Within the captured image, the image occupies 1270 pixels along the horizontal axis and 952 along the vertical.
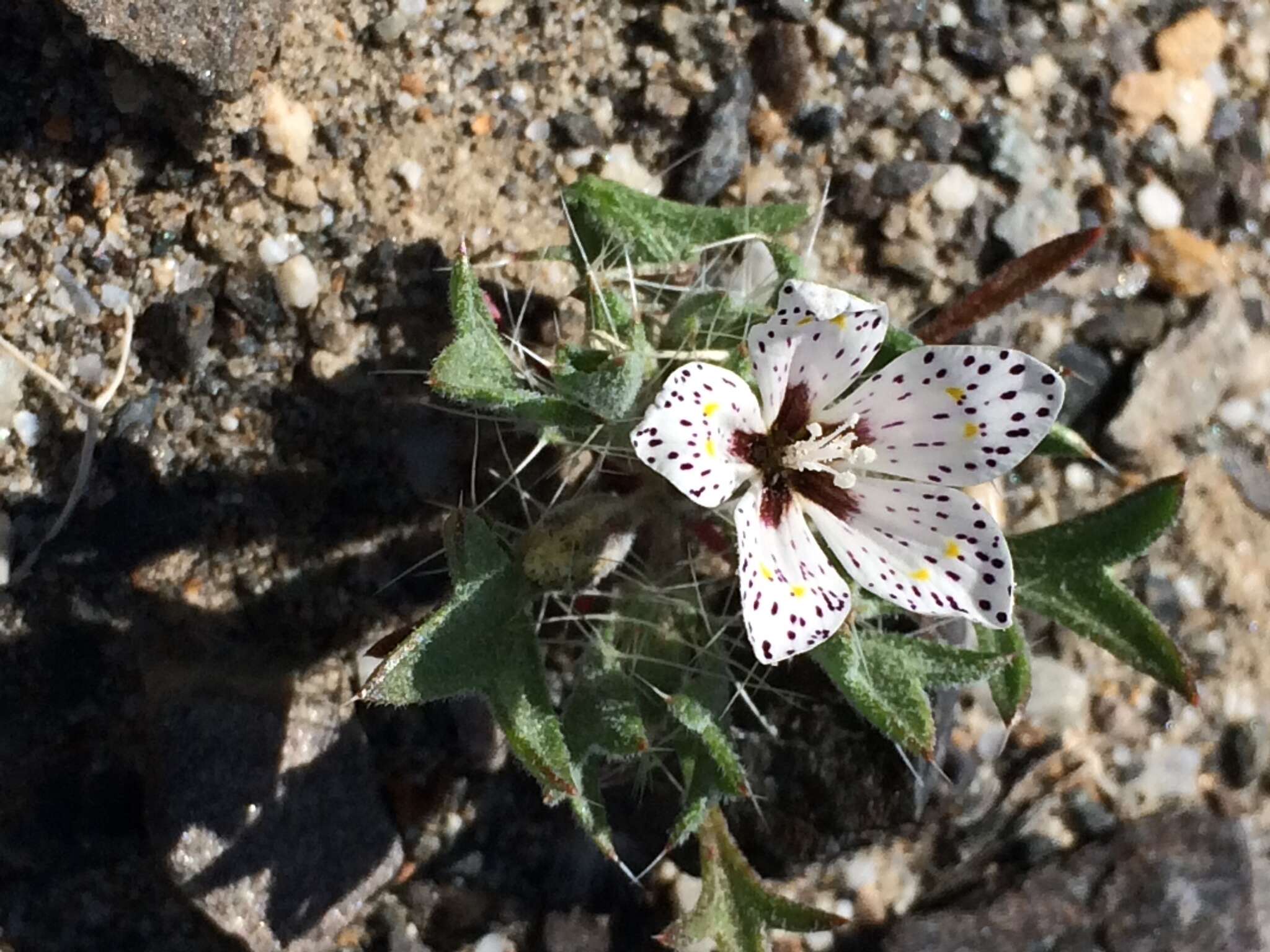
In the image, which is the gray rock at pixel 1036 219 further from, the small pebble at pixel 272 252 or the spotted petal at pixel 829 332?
the small pebble at pixel 272 252

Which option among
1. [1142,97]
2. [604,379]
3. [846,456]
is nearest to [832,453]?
[846,456]

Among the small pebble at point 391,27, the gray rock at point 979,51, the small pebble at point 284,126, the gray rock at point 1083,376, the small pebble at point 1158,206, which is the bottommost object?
the gray rock at point 1083,376

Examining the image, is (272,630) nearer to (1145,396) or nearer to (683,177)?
(683,177)

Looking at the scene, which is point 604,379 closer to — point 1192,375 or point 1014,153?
point 1014,153

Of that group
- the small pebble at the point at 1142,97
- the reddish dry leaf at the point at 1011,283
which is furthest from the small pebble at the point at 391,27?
the small pebble at the point at 1142,97

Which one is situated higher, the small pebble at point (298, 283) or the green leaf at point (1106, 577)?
the small pebble at point (298, 283)

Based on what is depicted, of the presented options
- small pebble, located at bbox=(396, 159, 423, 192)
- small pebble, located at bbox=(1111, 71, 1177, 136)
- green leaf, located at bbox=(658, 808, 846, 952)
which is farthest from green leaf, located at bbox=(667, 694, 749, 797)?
small pebble, located at bbox=(1111, 71, 1177, 136)

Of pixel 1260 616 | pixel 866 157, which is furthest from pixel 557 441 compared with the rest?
pixel 1260 616

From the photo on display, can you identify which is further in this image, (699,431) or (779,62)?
(779,62)
